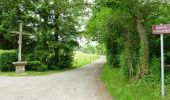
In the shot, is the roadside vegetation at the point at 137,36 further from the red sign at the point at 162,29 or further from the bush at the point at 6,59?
the bush at the point at 6,59

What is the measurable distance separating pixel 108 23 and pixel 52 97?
309 inches

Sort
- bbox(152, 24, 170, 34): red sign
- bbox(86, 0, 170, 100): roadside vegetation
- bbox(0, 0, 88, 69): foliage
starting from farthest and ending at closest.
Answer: bbox(0, 0, 88, 69): foliage
bbox(86, 0, 170, 100): roadside vegetation
bbox(152, 24, 170, 34): red sign

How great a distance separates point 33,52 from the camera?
3381 cm

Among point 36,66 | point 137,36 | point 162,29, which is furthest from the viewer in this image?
point 36,66

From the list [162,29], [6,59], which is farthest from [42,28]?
[162,29]

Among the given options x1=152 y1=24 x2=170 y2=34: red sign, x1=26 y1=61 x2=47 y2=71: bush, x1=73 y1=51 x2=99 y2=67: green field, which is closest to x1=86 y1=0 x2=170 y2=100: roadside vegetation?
x1=152 y1=24 x2=170 y2=34: red sign

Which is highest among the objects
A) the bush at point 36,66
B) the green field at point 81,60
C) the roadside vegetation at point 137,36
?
the roadside vegetation at point 137,36

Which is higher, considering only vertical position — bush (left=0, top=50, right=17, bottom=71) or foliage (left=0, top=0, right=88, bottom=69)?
foliage (left=0, top=0, right=88, bottom=69)

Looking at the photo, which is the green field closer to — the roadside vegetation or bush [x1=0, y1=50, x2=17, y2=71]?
bush [x1=0, y1=50, x2=17, y2=71]

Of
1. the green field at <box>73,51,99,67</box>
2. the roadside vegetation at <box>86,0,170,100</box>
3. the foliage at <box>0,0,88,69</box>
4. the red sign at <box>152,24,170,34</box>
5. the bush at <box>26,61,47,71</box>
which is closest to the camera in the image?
the red sign at <box>152,24,170,34</box>

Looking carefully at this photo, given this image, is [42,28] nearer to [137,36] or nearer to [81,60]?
[137,36]

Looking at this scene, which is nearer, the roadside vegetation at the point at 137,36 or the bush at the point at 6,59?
the roadside vegetation at the point at 137,36

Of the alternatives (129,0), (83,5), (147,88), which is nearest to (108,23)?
(83,5)

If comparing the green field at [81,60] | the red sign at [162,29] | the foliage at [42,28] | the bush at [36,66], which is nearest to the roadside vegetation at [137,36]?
the red sign at [162,29]
